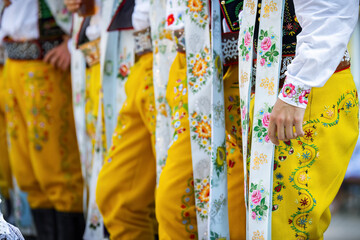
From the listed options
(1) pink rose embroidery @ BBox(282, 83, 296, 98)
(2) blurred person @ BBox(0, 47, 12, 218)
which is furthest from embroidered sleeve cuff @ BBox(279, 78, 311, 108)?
(2) blurred person @ BBox(0, 47, 12, 218)

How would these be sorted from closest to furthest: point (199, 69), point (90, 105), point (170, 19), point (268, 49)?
point (268, 49)
point (199, 69)
point (170, 19)
point (90, 105)

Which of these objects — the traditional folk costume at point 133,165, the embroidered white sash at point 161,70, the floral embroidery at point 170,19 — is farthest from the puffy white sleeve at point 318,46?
the traditional folk costume at point 133,165

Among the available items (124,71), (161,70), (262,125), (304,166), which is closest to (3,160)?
(124,71)

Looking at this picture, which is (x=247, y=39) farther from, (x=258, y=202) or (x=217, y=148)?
(x=258, y=202)

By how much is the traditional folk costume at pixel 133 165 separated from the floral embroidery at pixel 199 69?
0.42m

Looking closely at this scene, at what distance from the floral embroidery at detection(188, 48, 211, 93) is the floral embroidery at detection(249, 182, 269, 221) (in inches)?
18.3

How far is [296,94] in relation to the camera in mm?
1860

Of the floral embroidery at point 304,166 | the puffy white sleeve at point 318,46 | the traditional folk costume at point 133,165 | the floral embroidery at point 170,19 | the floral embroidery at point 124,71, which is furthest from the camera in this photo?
the floral embroidery at point 124,71

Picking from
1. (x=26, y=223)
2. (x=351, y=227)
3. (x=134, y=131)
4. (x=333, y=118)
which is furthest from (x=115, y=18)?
(x=351, y=227)

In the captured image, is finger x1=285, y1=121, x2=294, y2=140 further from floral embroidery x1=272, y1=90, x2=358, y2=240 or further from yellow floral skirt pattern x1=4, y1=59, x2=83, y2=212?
yellow floral skirt pattern x1=4, y1=59, x2=83, y2=212

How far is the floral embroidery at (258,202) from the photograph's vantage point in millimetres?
2021

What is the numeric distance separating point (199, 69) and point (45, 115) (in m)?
1.68

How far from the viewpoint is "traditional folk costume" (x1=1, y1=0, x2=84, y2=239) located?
3.83 meters

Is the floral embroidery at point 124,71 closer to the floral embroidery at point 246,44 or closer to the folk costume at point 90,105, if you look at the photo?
the folk costume at point 90,105
